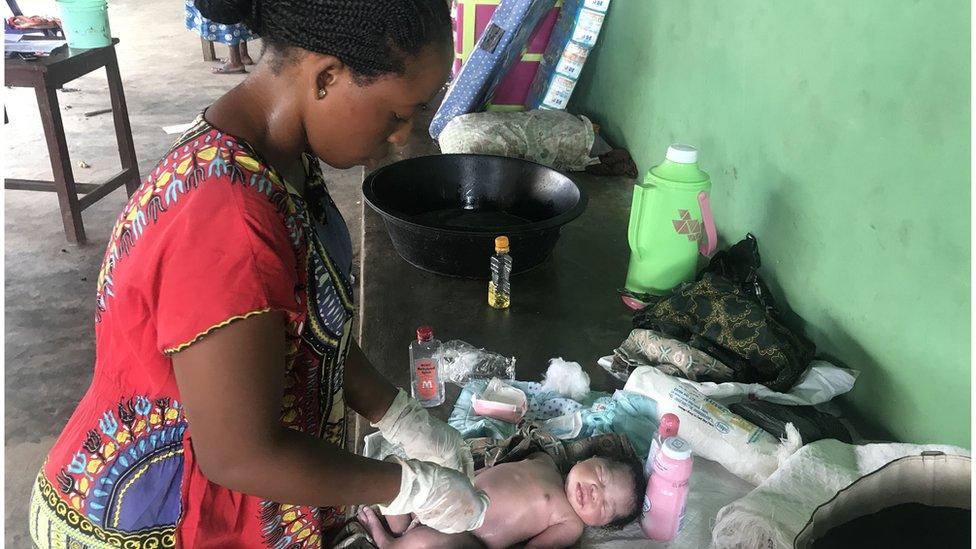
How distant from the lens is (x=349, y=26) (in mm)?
944

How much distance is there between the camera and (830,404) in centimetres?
176

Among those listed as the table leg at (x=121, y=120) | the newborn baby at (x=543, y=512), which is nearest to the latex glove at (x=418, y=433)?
the newborn baby at (x=543, y=512)

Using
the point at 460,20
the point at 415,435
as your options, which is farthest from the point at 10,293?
the point at 415,435

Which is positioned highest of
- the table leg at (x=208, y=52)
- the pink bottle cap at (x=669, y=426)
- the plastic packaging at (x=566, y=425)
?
the pink bottle cap at (x=669, y=426)

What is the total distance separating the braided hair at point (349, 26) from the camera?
94 centimetres

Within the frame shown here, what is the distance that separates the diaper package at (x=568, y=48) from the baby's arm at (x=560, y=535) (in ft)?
7.25

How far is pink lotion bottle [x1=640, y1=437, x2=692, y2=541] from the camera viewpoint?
1.40 m

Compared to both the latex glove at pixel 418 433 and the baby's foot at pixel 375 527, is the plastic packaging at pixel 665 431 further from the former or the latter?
the baby's foot at pixel 375 527

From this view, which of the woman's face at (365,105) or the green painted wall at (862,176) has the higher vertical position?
the woman's face at (365,105)

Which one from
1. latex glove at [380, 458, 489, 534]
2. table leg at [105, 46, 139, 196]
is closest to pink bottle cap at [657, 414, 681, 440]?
latex glove at [380, 458, 489, 534]

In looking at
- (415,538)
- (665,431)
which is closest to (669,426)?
(665,431)

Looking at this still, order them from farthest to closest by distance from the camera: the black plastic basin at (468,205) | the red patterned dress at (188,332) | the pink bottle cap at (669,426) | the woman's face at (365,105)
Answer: the black plastic basin at (468,205), the pink bottle cap at (669,426), the woman's face at (365,105), the red patterned dress at (188,332)

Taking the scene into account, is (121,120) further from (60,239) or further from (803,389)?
(803,389)

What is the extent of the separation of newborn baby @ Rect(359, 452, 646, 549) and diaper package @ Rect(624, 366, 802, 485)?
0.15 m
